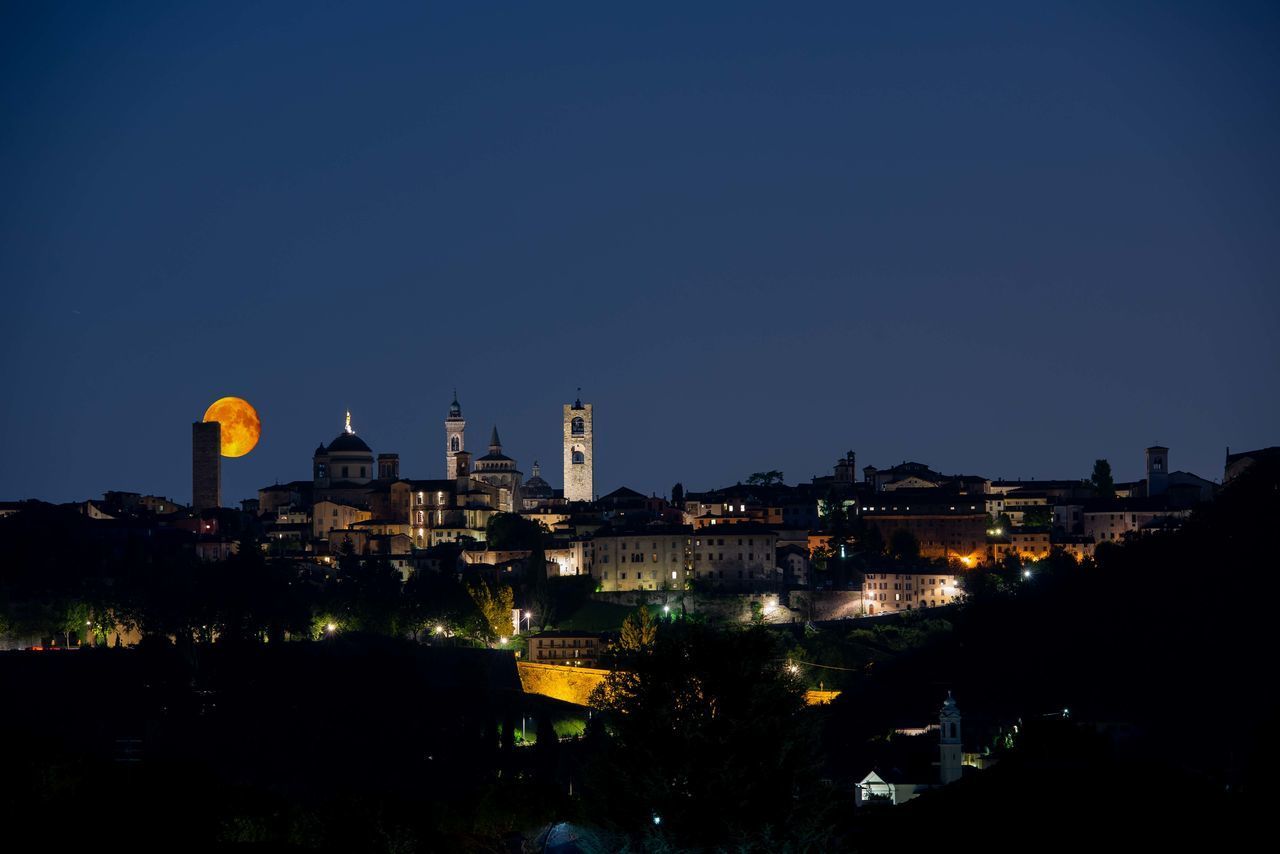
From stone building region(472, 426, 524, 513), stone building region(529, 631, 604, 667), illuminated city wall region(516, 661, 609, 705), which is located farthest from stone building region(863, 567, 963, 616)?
stone building region(472, 426, 524, 513)

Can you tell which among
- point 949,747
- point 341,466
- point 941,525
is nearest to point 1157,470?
point 941,525

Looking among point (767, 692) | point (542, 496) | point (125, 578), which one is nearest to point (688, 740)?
point (767, 692)

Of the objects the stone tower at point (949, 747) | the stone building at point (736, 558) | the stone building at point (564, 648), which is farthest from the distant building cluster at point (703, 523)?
the stone tower at point (949, 747)

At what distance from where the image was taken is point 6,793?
4809 centimetres

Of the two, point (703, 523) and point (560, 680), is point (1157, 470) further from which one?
point (560, 680)

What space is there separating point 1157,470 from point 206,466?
58.8 meters

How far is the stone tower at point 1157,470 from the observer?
125062 mm

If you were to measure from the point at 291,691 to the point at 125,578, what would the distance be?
788 inches

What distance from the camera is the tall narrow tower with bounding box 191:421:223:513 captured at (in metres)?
130

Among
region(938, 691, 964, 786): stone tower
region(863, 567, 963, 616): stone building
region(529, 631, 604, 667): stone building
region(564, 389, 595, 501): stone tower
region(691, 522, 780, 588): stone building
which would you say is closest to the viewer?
region(938, 691, 964, 786): stone tower

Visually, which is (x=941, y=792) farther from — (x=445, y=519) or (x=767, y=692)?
(x=445, y=519)

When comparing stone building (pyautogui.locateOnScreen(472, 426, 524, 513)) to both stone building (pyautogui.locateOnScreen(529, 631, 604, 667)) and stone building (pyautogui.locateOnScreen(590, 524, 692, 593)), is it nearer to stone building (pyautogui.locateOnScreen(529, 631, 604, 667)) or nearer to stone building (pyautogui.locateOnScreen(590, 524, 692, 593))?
stone building (pyautogui.locateOnScreen(590, 524, 692, 593))

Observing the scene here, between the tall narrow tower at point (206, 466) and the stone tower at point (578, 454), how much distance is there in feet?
84.7

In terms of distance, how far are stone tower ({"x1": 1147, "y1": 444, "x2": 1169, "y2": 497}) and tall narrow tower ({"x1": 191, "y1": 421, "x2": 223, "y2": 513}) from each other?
5727cm
